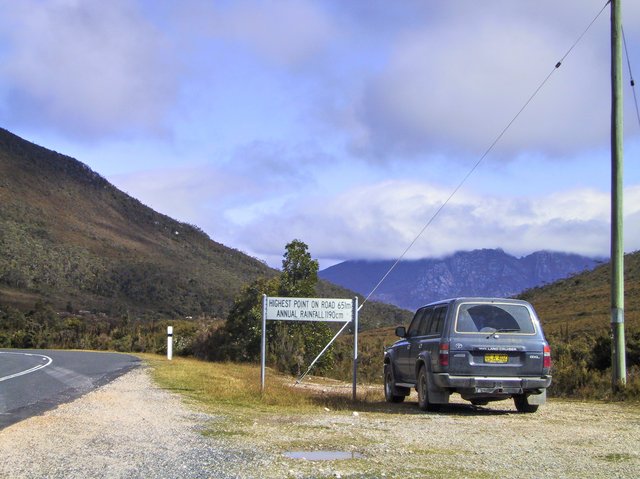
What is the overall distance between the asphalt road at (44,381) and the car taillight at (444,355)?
5.90m

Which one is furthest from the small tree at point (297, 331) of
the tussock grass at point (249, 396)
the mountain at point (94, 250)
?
the mountain at point (94, 250)

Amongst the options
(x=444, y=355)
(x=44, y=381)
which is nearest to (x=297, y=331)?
(x=44, y=381)

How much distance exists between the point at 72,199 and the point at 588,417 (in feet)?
326

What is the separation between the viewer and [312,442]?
862 centimetres

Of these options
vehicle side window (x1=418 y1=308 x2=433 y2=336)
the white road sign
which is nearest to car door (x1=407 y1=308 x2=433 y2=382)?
vehicle side window (x1=418 y1=308 x2=433 y2=336)

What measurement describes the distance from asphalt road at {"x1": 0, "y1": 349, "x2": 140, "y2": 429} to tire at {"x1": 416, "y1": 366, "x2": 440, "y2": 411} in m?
5.72

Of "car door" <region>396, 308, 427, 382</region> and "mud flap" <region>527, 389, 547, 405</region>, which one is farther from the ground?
"car door" <region>396, 308, 427, 382</region>

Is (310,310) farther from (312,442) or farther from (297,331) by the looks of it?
(297,331)

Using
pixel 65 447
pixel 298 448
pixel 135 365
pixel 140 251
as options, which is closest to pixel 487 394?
pixel 298 448

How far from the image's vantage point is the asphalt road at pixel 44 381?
11.7 metres

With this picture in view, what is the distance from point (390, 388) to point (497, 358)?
3129 mm

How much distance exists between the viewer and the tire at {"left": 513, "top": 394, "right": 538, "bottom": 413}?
39.9 ft

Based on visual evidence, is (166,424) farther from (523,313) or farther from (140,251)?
(140,251)

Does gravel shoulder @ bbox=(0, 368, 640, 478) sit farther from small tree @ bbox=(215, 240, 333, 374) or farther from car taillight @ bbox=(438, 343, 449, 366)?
small tree @ bbox=(215, 240, 333, 374)
